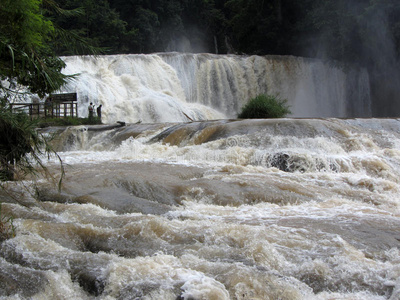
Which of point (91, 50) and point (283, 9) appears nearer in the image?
point (91, 50)

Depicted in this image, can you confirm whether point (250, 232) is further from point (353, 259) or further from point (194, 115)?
point (194, 115)

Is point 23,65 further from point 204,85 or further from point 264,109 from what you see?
point 204,85

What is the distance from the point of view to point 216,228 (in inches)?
192

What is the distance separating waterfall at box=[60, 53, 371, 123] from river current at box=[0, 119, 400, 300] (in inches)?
352

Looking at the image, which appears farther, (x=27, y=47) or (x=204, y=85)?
(x=204, y=85)

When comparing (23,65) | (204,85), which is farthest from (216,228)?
(204,85)

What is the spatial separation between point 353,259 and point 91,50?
3040 millimetres

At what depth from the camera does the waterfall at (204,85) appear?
19.1m

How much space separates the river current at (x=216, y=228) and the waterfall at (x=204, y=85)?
8.94 metres

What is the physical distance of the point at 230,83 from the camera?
23641 mm

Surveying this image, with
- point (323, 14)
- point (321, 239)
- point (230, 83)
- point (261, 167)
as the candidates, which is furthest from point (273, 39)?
point (321, 239)

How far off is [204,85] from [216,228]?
62.2ft

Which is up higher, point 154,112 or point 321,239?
point 154,112

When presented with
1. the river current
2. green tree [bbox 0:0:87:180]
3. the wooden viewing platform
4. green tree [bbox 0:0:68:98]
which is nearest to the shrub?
the river current
